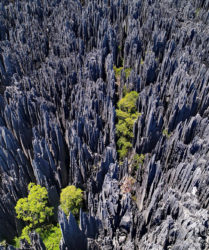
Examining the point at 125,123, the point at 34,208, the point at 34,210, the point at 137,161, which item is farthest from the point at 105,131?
the point at 34,210

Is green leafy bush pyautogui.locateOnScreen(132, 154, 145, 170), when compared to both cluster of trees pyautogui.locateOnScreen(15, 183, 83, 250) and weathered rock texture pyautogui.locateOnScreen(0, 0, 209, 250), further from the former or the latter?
cluster of trees pyautogui.locateOnScreen(15, 183, 83, 250)

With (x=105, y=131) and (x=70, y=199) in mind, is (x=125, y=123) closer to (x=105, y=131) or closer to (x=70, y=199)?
(x=105, y=131)

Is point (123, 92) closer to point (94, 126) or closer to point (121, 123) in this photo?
point (121, 123)

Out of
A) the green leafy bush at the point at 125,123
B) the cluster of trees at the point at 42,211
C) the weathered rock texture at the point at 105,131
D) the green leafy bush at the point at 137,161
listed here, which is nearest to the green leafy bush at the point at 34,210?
the cluster of trees at the point at 42,211

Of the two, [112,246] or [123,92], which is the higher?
[123,92]

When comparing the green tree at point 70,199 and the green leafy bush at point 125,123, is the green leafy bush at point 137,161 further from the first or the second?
the green tree at point 70,199

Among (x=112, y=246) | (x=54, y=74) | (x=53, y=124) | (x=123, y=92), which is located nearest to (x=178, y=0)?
(x=123, y=92)

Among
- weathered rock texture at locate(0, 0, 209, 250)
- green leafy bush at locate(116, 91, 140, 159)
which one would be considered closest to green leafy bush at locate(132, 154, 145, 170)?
weathered rock texture at locate(0, 0, 209, 250)
